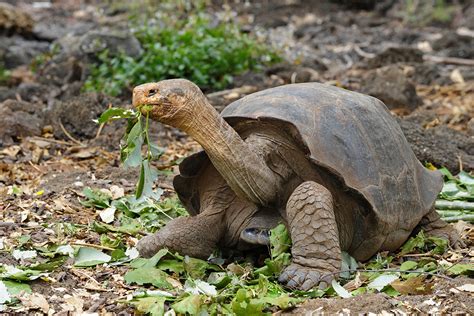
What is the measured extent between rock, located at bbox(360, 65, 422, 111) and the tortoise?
10.6ft

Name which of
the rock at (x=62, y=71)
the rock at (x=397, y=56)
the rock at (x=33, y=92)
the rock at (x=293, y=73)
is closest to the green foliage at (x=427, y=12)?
the rock at (x=397, y=56)

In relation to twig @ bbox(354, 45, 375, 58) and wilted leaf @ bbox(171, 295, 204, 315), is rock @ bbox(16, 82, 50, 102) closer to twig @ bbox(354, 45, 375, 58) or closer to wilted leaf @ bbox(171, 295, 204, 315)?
twig @ bbox(354, 45, 375, 58)

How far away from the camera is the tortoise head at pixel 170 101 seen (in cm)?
357

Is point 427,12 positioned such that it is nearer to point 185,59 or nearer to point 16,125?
point 185,59

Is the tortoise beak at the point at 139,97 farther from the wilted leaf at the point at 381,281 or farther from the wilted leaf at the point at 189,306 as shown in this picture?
the wilted leaf at the point at 381,281

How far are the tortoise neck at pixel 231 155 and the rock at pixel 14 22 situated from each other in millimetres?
8301

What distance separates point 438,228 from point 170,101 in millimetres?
1709

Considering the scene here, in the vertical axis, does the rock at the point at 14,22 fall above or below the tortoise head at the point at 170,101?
below

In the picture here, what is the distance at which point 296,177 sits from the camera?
4027 mm

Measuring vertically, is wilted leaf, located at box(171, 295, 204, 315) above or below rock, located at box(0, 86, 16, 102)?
above

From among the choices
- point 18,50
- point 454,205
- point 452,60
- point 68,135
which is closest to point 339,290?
point 454,205

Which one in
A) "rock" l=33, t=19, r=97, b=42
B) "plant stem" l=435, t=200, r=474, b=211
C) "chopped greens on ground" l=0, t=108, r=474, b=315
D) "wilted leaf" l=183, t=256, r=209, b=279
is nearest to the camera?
"chopped greens on ground" l=0, t=108, r=474, b=315

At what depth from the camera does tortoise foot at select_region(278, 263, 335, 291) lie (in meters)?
3.65

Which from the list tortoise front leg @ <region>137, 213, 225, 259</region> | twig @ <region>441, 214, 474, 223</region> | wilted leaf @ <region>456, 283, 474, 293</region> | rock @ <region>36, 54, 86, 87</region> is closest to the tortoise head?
tortoise front leg @ <region>137, 213, 225, 259</region>
